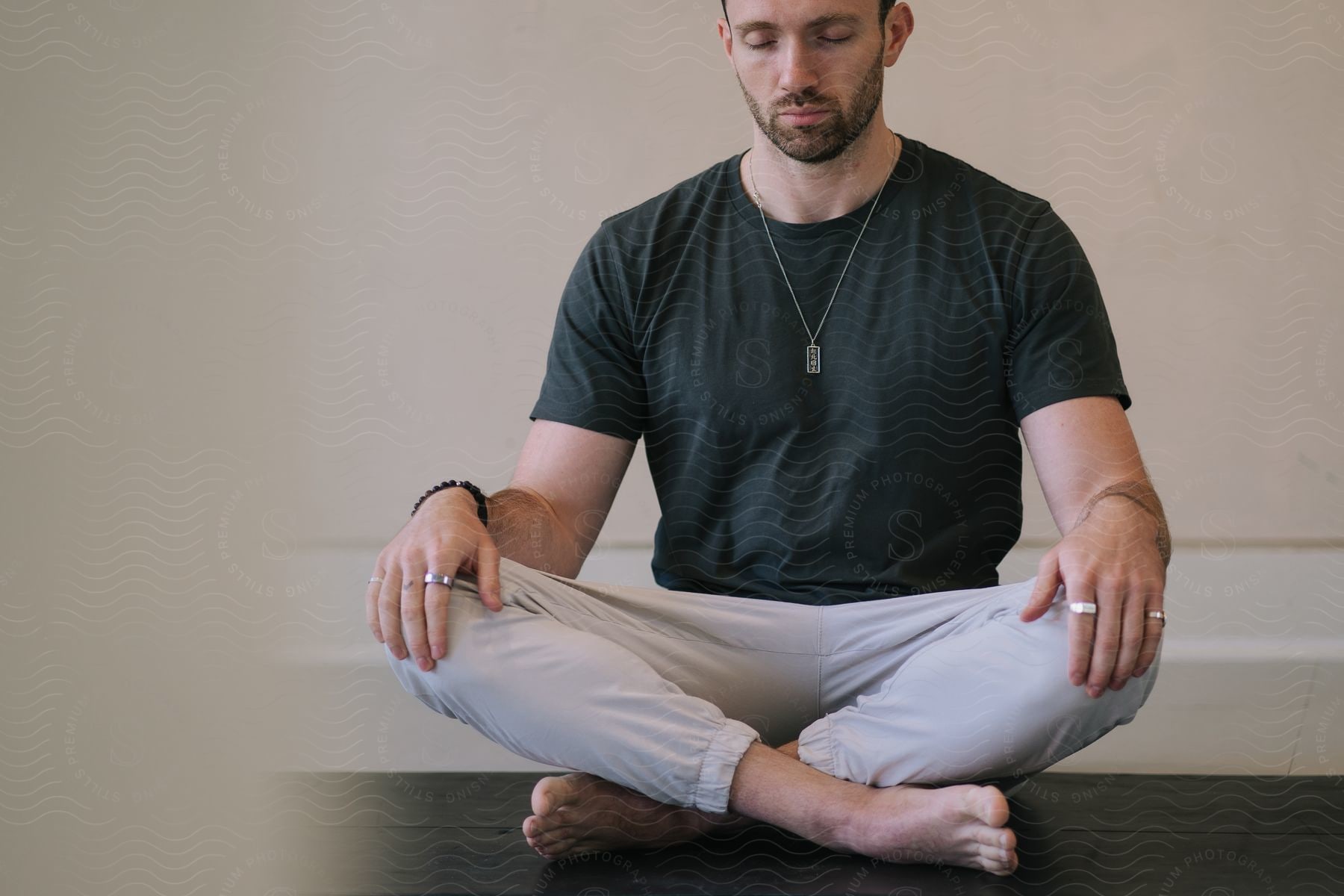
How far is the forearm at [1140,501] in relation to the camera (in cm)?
104

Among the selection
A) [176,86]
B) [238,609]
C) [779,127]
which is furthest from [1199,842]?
[176,86]

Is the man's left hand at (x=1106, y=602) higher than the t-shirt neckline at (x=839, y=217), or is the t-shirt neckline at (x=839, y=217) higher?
the t-shirt neckline at (x=839, y=217)

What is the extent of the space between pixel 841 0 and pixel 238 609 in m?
0.93

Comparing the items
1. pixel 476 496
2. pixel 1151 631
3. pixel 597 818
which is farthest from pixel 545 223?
pixel 1151 631

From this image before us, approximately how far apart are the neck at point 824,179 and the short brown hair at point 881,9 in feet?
0.33

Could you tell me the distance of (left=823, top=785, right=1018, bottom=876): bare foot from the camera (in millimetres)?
952

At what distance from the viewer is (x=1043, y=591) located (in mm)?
972

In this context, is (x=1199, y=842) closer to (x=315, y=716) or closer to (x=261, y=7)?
(x=315, y=716)

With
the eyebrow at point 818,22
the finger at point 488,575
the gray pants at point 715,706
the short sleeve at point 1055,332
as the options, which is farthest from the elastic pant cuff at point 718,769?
the eyebrow at point 818,22

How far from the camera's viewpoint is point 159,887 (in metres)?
1.11

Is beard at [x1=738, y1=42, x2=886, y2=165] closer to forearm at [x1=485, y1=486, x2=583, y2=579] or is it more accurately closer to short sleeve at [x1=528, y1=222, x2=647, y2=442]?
short sleeve at [x1=528, y1=222, x2=647, y2=442]

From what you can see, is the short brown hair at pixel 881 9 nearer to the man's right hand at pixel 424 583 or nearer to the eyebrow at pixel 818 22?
the eyebrow at pixel 818 22

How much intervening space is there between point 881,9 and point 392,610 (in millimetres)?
766

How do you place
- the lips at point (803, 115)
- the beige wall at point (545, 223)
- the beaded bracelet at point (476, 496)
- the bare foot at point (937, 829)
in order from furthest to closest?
1. the beige wall at point (545, 223)
2. the lips at point (803, 115)
3. the beaded bracelet at point (476, 496)
4. the bare foot at point (937, 829)
